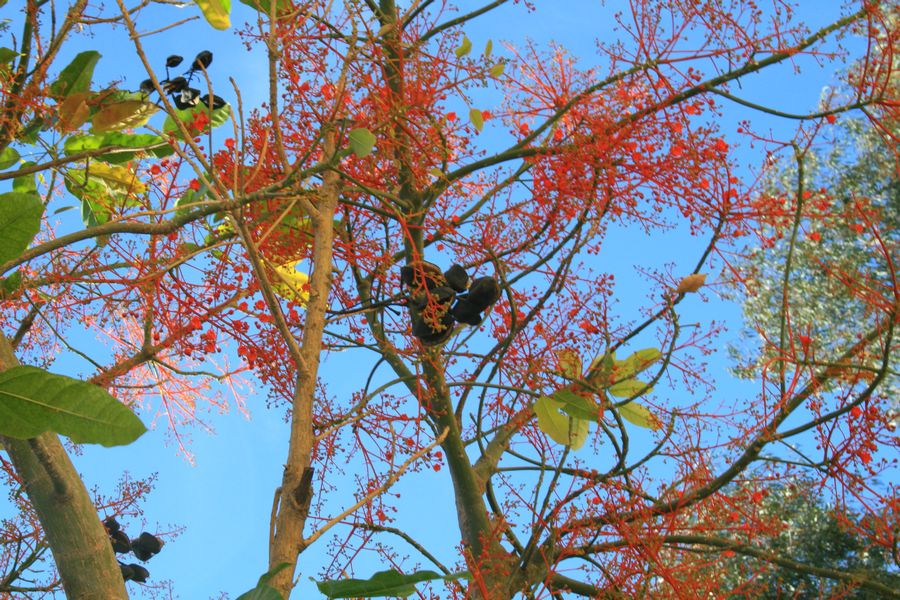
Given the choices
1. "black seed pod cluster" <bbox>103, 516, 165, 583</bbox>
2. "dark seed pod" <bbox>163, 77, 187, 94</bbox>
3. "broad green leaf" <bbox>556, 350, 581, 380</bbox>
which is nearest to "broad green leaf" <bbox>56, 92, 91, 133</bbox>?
"dark seed pod" <bbox>163, 77, 187, 94</bbox>

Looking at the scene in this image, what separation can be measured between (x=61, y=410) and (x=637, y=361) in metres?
1.42

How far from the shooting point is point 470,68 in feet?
7.32

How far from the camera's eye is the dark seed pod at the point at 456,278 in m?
1.88

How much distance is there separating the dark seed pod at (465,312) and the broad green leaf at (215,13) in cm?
83

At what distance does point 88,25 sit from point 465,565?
1.48 m

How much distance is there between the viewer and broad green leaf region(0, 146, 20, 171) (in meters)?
2.31

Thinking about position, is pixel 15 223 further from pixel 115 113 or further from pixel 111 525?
pixel 111 525

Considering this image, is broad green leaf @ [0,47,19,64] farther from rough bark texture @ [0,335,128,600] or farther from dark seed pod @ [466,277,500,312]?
dark seed pod @ [466,277,500,312]

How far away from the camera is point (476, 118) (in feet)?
7.02

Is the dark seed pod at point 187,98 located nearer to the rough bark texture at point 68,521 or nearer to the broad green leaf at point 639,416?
the rough bark texture at point 68,521

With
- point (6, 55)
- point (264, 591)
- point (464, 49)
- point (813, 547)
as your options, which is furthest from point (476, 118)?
point (813, 547)

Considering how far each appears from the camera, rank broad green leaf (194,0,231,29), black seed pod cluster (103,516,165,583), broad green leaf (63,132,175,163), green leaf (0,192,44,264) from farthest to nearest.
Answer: broad green leaf (63,132,175,163), black seed pod cluster (103,516,165,583), broad green leaf (194,0,231,29), green leaf (0,192,44,264)

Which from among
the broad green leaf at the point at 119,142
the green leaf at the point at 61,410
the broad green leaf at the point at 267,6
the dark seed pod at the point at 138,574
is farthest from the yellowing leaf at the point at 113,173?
the green leaf at the point at 61,410

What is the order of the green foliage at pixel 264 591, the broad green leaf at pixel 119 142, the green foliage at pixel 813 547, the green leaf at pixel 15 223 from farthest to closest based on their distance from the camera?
the green foliage at pixel 813 547
the broad green leaf at pixel 119 142
the green leaf at pixel 15 223
the green foliage at pixel 264 591
